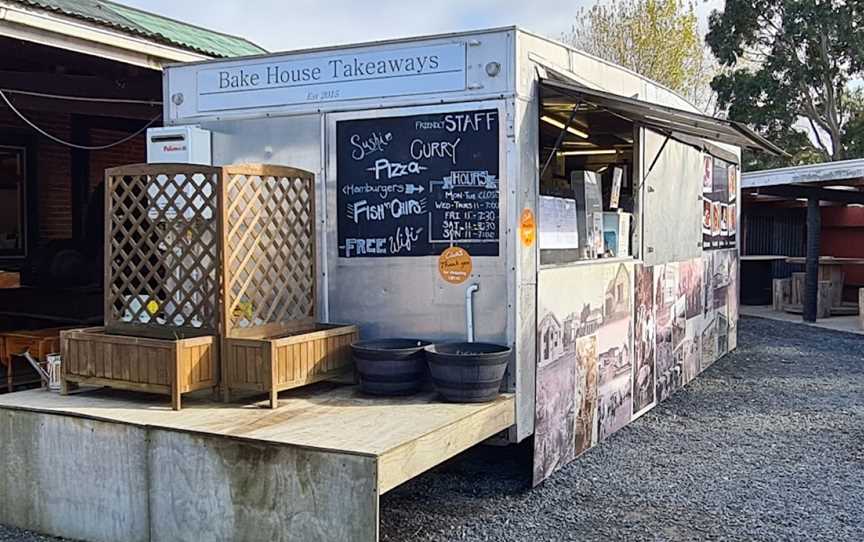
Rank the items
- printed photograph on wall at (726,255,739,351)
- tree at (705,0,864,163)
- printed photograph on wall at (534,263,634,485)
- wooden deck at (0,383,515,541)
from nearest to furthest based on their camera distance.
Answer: wooden deck at (0,383,515,541), printed photograph on wall at (534,263,634,485), printed photograph on wall at (726,255,739,351), tree at (705,0,864,163)

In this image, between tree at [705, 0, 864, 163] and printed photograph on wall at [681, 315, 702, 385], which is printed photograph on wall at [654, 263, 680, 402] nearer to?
printed photograph on wall at [681, 315, 702, 385]

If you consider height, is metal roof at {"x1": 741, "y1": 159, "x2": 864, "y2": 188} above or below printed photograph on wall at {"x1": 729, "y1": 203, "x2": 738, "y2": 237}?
above

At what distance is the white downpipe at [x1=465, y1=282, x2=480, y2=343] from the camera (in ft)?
14.5

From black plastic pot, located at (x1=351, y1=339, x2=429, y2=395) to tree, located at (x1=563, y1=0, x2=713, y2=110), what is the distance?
2024 centimetres

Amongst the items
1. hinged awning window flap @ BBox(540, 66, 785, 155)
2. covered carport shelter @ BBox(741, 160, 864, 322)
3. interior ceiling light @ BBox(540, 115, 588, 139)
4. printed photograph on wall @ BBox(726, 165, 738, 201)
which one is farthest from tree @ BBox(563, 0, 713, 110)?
hinged awning window flap @ BBox(540, 66, 785, 155)

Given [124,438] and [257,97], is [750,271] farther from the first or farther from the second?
[124,438]

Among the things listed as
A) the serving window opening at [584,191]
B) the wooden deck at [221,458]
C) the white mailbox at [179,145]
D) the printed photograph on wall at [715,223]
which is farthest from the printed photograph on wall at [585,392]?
the printed photograph on wall at [715,223]

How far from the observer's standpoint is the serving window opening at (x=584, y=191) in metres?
4.96

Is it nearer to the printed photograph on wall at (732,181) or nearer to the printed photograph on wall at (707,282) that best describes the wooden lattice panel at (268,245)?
the printed photograph on wall at (707,282)

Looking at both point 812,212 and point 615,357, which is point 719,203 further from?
point 812,212

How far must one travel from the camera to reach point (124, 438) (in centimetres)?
373

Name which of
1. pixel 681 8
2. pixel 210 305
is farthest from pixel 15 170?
pixel 681 8

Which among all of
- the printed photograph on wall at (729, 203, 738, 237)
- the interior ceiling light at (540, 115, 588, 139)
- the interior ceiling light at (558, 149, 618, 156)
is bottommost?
the printed photograph on wall at (729, 203, 738, 237)

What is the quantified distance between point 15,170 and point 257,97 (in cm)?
424
